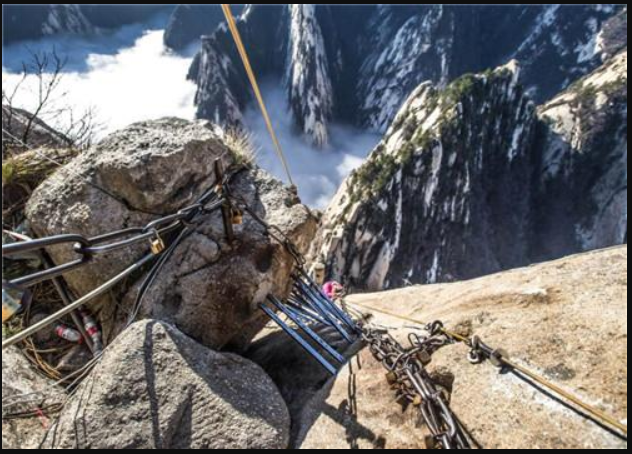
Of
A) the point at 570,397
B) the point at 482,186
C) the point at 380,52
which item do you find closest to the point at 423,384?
the point at 570,397

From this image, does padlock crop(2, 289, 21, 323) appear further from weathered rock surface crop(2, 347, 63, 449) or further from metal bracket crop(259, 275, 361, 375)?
metal bracket crop(259, 275, 361, 375)

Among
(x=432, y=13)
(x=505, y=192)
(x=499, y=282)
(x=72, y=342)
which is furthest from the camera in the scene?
(x=432, y=13)

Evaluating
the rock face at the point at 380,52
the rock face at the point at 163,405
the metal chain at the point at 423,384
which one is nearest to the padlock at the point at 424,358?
the metal chain at the point at 423,384

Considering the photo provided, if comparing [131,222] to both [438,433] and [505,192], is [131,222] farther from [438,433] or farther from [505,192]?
[505,192]

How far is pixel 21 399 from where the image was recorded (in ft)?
10.5

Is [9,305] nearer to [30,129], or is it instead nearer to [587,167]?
[30,129]

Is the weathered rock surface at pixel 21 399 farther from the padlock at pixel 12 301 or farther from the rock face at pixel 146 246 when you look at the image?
the padlock at pixel 12 301

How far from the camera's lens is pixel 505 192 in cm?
6369

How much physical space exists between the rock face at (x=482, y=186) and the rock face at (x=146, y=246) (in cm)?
3856

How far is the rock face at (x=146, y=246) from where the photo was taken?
4.15 metres

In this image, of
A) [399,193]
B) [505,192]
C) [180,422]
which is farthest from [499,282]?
[505,192]

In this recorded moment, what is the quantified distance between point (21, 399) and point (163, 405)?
1.44 meters

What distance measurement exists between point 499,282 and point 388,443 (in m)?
2.82

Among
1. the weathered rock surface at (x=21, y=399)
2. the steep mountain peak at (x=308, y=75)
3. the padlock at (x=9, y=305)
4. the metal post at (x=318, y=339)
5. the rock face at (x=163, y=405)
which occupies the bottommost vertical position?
the weathered rock surface at (x=21, y=399)
